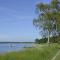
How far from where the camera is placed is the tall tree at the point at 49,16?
173 ft

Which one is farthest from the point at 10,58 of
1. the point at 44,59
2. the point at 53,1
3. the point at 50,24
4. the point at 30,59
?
the point at 50,24

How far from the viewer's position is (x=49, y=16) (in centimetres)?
5550

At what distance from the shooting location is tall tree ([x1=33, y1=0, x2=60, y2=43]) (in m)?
52.9

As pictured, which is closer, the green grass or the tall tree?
the green grass

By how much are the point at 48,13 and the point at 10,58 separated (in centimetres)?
3605

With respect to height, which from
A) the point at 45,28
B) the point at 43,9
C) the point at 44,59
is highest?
the point at 43,9

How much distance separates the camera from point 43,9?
181 ft

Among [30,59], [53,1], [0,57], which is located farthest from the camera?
[53,1]

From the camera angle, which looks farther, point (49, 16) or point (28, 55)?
point (49, 16)

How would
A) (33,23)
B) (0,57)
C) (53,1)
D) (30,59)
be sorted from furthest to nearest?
(33,23)
(53,1)
(30,59)
(0,57)

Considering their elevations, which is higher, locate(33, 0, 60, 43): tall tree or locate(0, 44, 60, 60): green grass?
locate(33, 0, 60, 43): tall tree

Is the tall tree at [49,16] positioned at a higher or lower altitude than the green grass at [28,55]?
higher

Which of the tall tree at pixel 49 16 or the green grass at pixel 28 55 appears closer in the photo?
the green grass at pixel 28 55

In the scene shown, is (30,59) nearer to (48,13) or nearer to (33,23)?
(48,13)
